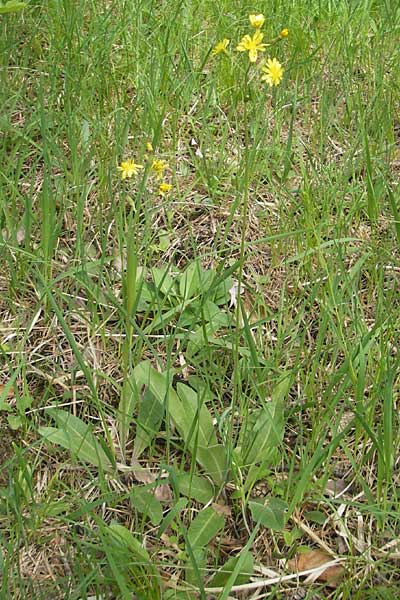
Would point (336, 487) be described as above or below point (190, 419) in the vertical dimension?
below

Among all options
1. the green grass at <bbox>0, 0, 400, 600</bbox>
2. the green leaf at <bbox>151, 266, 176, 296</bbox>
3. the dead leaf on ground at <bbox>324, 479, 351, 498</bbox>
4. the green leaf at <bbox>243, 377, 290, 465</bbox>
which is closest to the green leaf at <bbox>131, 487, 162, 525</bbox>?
the green grass at <bbox>0, 0, 400, 600</bbox>

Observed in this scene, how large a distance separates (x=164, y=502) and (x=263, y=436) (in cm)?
26

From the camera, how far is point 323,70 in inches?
107

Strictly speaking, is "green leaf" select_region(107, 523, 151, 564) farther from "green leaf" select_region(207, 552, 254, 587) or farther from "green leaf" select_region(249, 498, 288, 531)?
"green leaf" select_region(249, 498, 288, 531)

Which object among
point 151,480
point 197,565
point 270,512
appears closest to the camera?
point 197,565

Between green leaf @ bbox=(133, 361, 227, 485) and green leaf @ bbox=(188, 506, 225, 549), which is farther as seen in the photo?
green leaf @ bbox=(133, 361, 227, 485)

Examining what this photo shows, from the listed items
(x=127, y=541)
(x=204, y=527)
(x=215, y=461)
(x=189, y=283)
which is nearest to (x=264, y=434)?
(x=215, y=461)

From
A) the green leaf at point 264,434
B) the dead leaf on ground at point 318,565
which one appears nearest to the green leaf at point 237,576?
the dead leaf on ground at point 318,565

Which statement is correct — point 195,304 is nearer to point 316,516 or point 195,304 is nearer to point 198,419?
point 198,419

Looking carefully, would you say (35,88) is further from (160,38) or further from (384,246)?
(384,246)

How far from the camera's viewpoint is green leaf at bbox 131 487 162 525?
160cm

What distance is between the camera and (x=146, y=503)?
1.59m

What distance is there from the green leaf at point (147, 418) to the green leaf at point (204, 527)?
9.1 inches

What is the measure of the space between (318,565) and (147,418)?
0.50 metres
